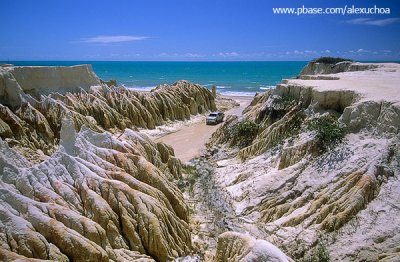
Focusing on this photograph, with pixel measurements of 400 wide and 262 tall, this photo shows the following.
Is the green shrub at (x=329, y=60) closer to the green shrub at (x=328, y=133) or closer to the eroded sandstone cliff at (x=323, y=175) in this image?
the eroded sandstone cliff at (x=323, y=175)

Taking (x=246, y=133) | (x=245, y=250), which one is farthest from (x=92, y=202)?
(x=246, y=133)

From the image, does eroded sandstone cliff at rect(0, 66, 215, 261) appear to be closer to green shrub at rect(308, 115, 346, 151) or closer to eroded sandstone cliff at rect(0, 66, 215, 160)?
eroded sandstone cliff at rect(0, 66, 215, 160)

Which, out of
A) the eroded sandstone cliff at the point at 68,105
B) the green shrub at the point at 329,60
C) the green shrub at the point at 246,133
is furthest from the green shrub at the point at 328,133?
the green shrub at the point at 329,60

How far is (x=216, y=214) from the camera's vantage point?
58.1 ft

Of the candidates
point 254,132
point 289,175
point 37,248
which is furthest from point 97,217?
point 254,132

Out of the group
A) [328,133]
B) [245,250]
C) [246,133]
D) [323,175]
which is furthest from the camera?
[246,133]

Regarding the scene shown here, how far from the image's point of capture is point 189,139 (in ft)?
109

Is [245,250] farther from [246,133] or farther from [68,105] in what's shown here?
[68,105]

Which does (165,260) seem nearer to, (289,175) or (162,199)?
(162,199)

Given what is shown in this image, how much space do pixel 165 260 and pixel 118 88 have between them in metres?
27.0

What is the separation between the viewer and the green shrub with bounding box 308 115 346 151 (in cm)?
1819

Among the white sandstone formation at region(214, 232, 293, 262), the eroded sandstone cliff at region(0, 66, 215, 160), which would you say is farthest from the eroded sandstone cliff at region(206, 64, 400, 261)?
the eroded sandstone cliff at region(0, 66, 215, 160)

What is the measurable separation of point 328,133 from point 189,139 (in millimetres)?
16530

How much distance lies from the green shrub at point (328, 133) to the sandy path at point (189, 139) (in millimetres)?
10290
